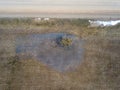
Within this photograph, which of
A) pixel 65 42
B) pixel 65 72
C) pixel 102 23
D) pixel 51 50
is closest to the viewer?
pixel 65 72

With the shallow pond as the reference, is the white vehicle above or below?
above

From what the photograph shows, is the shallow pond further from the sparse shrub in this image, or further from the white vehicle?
the white vehicle

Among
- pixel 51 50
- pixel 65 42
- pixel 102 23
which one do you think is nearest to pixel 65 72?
pixel 51 50

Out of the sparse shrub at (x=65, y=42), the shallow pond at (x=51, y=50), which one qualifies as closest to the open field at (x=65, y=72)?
the shallow pond at (x=51, y=50)

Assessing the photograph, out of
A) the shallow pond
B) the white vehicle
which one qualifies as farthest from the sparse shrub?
the white vehicle

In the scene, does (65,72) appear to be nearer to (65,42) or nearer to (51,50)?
(51,50)
